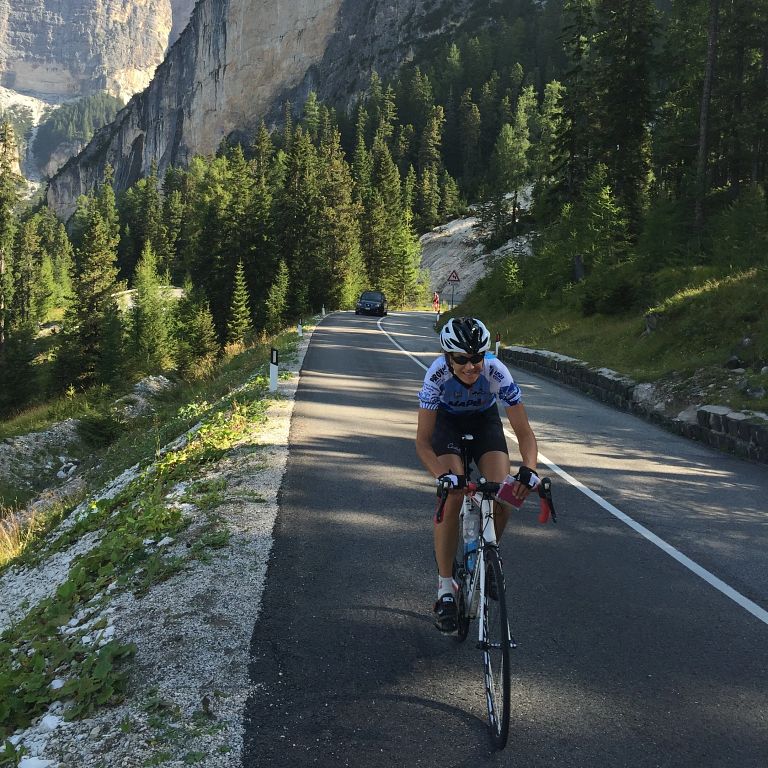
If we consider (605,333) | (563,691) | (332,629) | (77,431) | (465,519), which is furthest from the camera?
(77,431)

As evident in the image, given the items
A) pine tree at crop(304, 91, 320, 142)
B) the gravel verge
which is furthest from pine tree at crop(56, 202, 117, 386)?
pine tree at crop(304, 91, 320, 142)

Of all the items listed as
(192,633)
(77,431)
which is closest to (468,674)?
(192,633)

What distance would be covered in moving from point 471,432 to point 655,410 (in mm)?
9389

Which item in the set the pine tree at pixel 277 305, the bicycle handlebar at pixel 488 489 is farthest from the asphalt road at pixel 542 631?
the pine tree at pixel 277 305

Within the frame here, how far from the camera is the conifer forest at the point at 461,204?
27109mm

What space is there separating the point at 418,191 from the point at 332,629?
3995 inches

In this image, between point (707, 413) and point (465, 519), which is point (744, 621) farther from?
point (707, 413)

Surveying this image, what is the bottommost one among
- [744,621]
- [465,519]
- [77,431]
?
[77,431]

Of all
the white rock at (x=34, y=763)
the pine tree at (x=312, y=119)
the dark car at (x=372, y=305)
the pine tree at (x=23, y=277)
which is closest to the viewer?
the white rock at (x=34, y=763)

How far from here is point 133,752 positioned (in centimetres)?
293

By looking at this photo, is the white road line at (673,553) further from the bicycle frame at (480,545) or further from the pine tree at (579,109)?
the pine tree at (579,109)

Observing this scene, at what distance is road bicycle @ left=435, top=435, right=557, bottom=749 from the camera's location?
120 inches

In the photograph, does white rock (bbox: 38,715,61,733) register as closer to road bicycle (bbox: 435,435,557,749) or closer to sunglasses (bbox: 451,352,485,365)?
road bicycle (bbox: 435,435,557,749)

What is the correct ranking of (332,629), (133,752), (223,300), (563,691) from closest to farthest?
(133,752) → (563,691) → (332,629) → (223,300)
